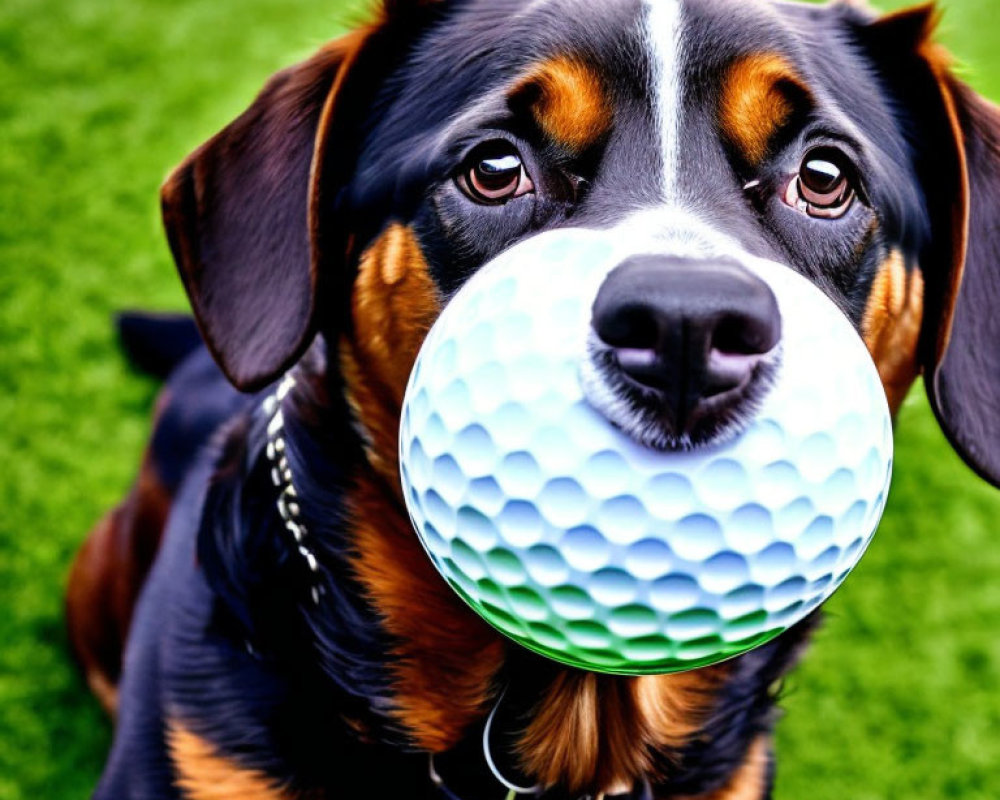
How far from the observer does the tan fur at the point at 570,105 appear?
84.7 inches

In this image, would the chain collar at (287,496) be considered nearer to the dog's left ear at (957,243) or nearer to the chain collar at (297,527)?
the chain collar at (297,527)

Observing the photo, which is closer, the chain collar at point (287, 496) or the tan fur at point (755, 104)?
the tan fur at point (755, 104)

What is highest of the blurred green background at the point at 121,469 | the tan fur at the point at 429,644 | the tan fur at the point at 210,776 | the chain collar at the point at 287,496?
the chain collar at the point at 287,496

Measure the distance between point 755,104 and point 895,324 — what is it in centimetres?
58

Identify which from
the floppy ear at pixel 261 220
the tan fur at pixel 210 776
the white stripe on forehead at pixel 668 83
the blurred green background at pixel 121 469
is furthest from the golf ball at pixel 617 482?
the blurred green background at pixel 121 469

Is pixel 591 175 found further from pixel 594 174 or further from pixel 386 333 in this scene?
pixel 386 333

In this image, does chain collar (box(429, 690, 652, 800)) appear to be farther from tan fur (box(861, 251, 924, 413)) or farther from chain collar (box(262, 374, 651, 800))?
tan fur (box(861, 251, 924, 413))

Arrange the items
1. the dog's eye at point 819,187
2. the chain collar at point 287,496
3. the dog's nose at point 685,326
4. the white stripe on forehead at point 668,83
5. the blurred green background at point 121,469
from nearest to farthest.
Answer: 1. the dog's nose at point 685,326
2. the white stripe on forehead at point 668,83
3. the dog's eye at point 819,187
4. the chain collar at point 287,496
5. the blurred green background at point 121,469

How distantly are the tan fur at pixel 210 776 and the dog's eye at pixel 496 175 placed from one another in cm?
130

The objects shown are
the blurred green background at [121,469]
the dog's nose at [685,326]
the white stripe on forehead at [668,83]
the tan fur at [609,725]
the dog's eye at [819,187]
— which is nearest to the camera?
the dog's nose at [685,326]

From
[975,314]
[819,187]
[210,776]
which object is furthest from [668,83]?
[210,776]

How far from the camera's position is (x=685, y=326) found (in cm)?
160

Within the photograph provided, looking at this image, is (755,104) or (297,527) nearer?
(755,104)

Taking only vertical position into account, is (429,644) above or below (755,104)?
below
